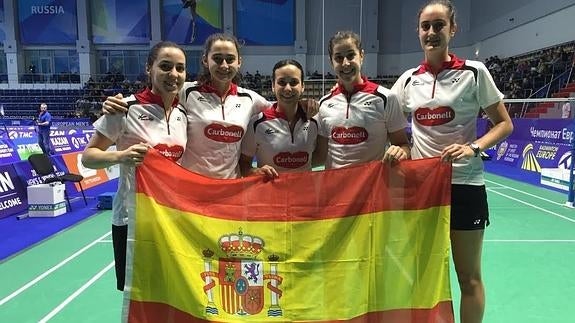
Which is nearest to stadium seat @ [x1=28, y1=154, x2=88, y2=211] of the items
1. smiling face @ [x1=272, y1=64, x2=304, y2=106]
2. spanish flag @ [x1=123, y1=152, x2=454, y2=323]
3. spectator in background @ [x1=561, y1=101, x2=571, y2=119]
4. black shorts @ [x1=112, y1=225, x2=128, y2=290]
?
black shorts @ [x1=112, y1=225, x2=128, y2=290]

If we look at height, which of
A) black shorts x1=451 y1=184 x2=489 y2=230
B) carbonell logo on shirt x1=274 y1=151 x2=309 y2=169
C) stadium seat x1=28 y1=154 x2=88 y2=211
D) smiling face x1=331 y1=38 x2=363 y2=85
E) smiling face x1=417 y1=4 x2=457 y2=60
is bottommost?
stadium seat x1=28 y1=154 x2=88 y2=211

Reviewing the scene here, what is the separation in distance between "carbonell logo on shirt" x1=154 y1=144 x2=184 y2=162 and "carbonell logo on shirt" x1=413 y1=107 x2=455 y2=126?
1436 millimetres

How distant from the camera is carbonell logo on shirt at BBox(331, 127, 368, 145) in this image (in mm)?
2766

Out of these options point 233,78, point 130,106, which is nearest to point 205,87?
point 233,78

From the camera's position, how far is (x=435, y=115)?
262cm

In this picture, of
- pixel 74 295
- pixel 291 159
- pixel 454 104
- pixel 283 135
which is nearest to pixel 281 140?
pixel 283 135

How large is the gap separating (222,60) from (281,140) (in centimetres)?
62

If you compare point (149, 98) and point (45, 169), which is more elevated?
point (149, 98)

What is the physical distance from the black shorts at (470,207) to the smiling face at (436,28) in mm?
809

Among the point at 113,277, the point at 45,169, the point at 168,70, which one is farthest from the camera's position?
the point at 45,169

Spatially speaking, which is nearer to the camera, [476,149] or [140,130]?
[476,149]

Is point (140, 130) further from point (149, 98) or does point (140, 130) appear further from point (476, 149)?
point (476, 149)

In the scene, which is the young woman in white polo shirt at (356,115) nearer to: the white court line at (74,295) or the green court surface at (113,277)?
the green court surface at (113,277)

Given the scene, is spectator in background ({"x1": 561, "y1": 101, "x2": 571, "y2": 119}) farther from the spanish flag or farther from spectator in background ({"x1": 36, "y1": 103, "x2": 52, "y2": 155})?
spectator in background ({"x1": 36, "y1": 103, "x2": 52, "y2": 155})
